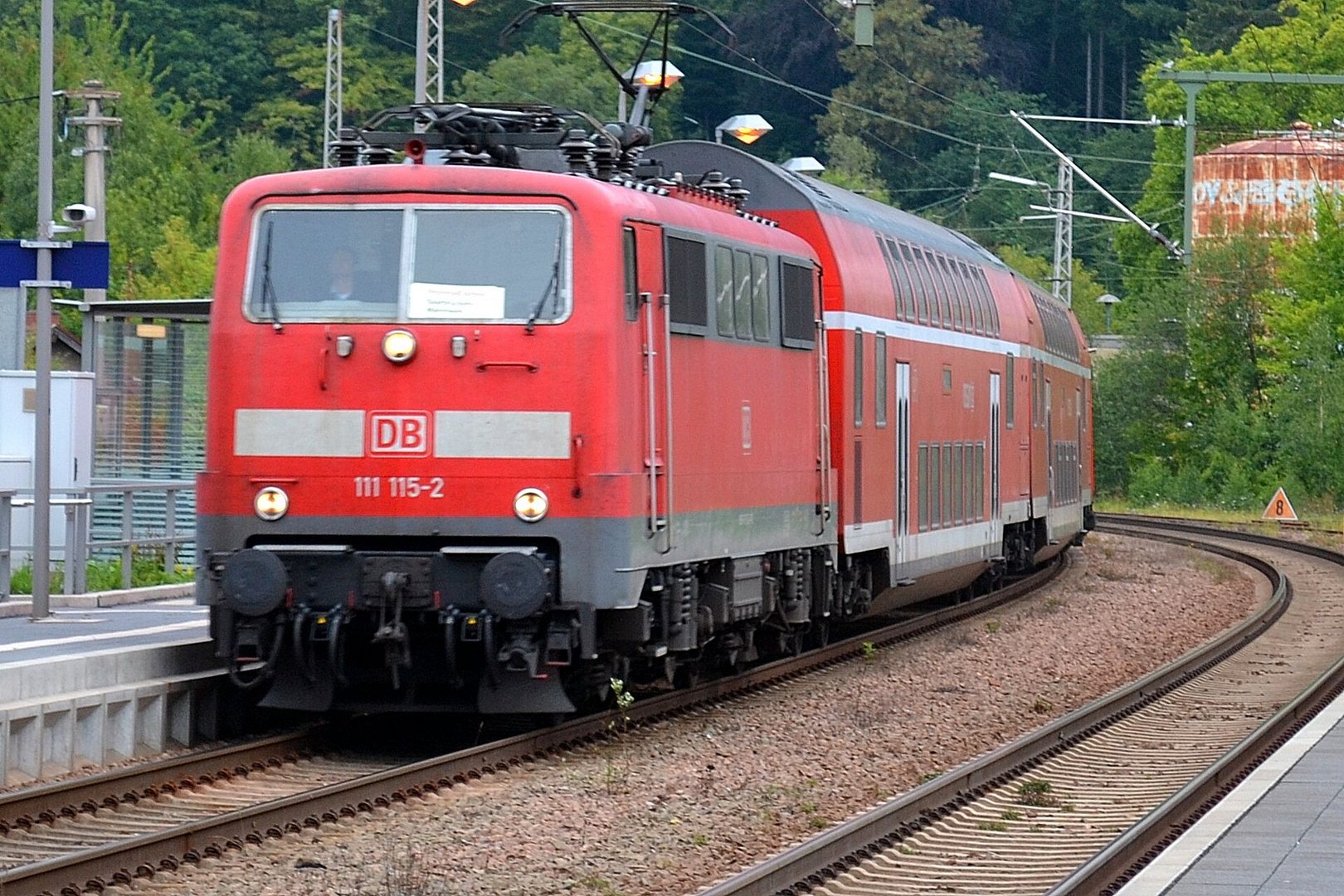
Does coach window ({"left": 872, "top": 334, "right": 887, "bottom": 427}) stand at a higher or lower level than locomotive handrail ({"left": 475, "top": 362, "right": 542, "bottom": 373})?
higher

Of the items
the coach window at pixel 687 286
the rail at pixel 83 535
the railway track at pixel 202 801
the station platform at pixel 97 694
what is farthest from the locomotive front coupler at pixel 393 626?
the rail at pixel 83 535

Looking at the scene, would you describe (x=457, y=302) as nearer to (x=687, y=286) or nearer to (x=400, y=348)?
(x=400, y=348)

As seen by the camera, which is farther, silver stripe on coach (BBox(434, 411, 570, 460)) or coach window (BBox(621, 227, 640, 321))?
coach window (BBox(621, 227, 640, 321))

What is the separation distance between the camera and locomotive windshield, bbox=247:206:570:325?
13281 mm

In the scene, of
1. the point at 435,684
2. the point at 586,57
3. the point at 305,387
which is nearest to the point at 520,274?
the point at 305,387

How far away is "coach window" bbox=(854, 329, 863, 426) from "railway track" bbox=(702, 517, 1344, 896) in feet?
10.2

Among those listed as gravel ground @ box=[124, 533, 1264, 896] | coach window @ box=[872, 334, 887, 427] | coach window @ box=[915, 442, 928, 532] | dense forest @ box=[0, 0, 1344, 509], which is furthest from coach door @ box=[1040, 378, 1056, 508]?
dense forest @ box=[0, 0, 1344, 509]

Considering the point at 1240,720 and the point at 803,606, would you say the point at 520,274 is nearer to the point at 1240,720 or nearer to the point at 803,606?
the point at 803,606

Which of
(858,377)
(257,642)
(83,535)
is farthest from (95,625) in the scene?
(858,377)

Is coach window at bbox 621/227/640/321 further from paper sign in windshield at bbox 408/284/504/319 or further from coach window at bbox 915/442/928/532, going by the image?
coach window at bbox 915/442/928/532

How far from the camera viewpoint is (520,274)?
13.3 m

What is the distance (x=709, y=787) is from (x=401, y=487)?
244 centimetres

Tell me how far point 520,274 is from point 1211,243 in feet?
154

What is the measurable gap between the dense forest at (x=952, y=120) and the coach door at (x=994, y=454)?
21.2 m
